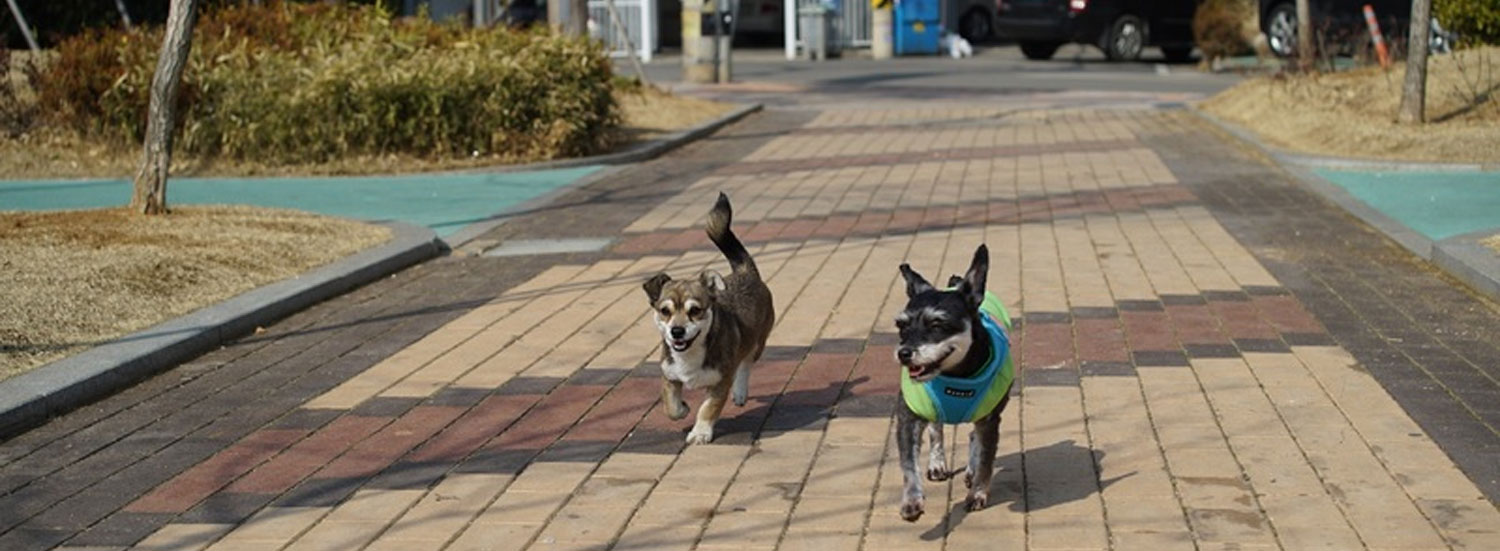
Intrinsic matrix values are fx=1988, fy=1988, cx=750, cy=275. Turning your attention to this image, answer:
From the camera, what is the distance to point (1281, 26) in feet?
115

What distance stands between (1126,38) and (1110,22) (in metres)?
0.45

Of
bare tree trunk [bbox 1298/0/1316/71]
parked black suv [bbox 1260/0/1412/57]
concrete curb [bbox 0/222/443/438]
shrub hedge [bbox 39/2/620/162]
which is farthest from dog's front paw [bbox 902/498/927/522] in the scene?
parked black suv [bbox 1260/0/1412/57]

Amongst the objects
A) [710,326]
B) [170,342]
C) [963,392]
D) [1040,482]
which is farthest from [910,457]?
[170,342]

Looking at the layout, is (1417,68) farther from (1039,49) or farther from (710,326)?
(1039,49)

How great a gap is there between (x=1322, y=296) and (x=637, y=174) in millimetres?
8674

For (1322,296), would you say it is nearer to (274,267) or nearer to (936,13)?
(274,267)

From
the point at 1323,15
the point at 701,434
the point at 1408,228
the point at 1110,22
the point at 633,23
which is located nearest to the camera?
the point at 701,434

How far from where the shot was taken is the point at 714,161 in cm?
1962

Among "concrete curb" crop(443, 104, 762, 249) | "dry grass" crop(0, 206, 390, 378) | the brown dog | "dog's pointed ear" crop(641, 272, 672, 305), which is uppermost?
"dog's pointed ear" crop(641, 272, 672, 305)

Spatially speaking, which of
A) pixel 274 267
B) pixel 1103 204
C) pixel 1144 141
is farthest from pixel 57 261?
pixel 1144 141

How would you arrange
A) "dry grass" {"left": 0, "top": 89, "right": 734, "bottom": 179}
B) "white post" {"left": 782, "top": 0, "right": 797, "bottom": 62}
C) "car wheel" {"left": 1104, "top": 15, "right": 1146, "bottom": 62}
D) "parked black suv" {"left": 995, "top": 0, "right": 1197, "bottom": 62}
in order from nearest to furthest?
"dry grass" {"left": 0, "top": 89, "right": 734, "bottom": 179}, "parked black suv" {"left": 995, "top": 0, "right": 1197, "bottom": 62}, "car wheel" {"left": 1104, "top": 15, "right": 1146, "bottom": 62}, "white post" {"left": 782, "top": 0, "right": 797, "bottom": 62}

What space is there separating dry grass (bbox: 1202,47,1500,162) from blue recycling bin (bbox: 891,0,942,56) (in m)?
18.2

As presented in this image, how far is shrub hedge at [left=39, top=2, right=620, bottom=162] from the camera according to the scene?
18656 millimetres

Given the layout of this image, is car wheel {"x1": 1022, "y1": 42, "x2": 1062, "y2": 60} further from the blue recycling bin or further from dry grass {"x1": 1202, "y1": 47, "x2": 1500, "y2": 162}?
dry grass {"x1": 1202, "y1": 47, "x2": 1500, "y2": 162}
